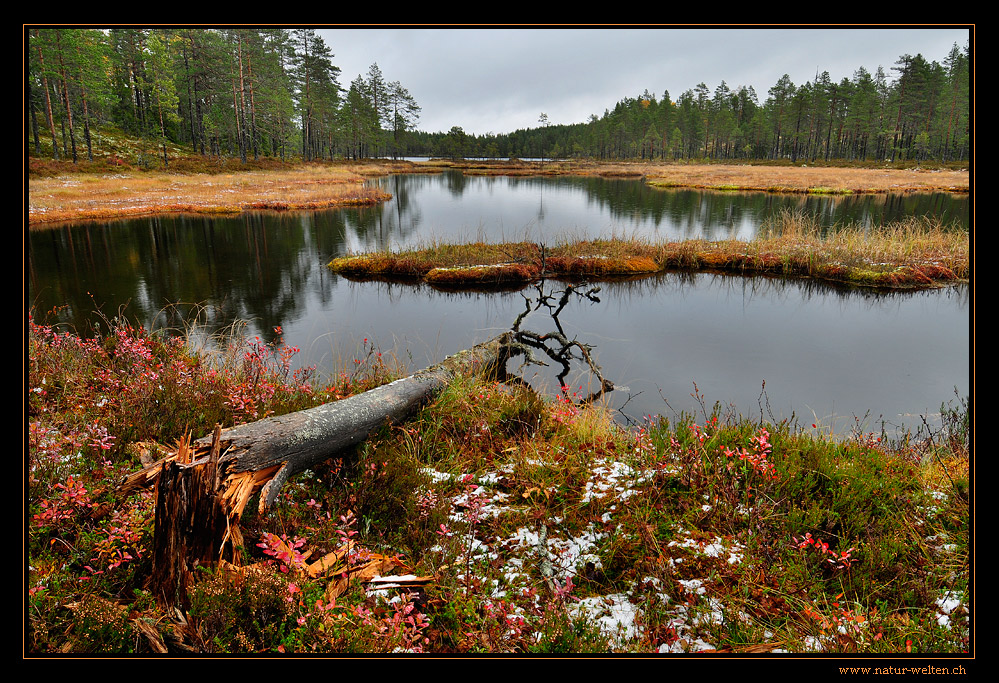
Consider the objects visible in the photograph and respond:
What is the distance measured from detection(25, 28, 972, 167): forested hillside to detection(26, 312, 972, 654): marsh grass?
199 ft

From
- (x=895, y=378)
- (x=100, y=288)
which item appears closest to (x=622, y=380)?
(x=895, y=378)

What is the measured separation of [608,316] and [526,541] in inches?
389

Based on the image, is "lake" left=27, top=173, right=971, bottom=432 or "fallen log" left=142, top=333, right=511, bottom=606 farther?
"lake" left=27, top=173, right=971, bottom=432

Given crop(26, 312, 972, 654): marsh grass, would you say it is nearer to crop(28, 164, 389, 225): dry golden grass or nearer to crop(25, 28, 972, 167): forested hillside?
crop(28, 164, 389, 225): dry golden grass

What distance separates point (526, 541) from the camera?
4.04m

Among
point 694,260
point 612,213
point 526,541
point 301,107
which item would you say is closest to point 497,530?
point 526,541

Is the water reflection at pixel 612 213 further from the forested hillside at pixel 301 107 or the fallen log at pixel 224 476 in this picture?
the forested hillside at pixel 301 107

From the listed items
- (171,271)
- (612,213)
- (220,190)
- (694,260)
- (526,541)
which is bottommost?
(526,541)

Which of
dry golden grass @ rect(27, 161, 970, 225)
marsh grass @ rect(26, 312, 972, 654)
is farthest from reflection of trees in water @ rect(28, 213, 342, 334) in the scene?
marsh grass @ rect(26, 312, 972, 654)

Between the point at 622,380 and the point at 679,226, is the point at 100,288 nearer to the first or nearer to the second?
the point at 622,380

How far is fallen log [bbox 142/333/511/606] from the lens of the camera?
2.94 meters

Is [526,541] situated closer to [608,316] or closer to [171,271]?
[608,316]

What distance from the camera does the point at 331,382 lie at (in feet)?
24.6

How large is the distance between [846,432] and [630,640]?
578 cm
